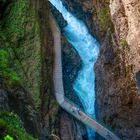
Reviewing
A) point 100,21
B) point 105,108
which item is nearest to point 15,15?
point 100,21

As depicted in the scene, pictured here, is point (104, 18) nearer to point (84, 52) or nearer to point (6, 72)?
point (84, 52)

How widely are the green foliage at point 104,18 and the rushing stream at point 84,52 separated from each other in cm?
201

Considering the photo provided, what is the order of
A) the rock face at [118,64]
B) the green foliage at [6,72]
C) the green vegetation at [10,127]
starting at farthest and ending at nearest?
the rock face at [118,64] → the green foliage at [6,72] → the green vegetation at [10,127]

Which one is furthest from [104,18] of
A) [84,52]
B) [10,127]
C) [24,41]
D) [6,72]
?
[10,127]

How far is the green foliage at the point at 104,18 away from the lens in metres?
20.0

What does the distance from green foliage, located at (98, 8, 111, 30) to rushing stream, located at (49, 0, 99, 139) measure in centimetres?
201

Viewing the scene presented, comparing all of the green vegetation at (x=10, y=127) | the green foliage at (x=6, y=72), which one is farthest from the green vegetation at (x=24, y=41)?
the green vegetation at (x=10, y=127)

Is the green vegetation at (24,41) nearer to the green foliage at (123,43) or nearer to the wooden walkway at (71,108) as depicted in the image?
the wooden walkway at (71,108)

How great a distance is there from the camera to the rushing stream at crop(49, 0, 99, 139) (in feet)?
70.1

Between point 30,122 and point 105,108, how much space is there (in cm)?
789

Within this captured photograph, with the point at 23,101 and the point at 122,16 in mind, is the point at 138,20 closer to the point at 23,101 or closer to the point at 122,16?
the point at 122,16

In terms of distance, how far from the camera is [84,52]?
2303 centimetres

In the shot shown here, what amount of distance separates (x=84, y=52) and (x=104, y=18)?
327 centimetres

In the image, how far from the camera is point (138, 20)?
15.0m
